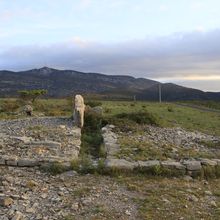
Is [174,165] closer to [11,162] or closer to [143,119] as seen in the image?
[11,162]

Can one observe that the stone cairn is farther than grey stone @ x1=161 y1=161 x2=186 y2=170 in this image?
Yes

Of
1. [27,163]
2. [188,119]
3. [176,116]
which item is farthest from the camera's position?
[176,116]

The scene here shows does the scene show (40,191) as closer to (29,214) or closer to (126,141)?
(29,214)

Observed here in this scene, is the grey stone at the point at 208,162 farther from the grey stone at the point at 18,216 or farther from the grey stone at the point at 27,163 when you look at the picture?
the grey stone at the point at 18,216

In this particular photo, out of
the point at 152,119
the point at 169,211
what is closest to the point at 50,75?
the point at 152,119

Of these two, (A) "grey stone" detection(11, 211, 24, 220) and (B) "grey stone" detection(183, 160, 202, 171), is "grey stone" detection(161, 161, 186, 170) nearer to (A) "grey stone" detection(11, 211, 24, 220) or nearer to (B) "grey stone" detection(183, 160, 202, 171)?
(B) "grey stone" detection(183, 160, 202, 171)

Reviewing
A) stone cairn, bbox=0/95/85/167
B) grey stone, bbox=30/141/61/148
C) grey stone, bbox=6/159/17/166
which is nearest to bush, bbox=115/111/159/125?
stone cairn, bbox=0/95/85/167

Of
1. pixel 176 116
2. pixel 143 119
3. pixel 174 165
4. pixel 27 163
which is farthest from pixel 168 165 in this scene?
pixel 176 116

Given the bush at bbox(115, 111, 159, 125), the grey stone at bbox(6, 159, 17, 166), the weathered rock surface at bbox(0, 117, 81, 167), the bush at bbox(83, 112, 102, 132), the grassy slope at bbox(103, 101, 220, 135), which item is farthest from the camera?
the grassy slope at bbox(103, 101, 220, 135)

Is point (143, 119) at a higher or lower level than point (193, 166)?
higher

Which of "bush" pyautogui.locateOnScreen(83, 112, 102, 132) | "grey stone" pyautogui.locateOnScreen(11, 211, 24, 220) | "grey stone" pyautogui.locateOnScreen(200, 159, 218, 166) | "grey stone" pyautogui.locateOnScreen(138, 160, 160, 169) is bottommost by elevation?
"grey stone" pyautogui.locateOnScreen(11, 211, 24, 220)

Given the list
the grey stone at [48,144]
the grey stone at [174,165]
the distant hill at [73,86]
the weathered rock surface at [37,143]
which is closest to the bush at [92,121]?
the weathered rock surface at [37,143]

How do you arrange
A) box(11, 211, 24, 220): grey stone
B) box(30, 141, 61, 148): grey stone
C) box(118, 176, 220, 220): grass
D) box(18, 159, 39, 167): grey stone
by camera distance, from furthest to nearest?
box(30, 141, 61, 148): grey stone < box(18, 159, 39, 167): grey stone < box(118, 176, 220, 220): grass < box(11, 211, 24, 220): grey stone

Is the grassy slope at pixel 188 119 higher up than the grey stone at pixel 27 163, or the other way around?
the grassy slope at pixel 188 119
